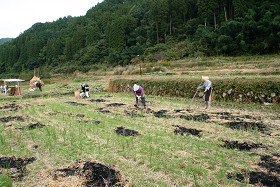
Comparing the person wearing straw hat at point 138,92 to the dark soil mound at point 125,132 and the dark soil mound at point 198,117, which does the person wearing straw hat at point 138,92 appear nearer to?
the dark soil mound at point 198,117

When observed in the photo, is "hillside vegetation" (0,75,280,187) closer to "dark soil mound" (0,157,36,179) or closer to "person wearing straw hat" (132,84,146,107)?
"dark soil mound" (0,157,36,179)

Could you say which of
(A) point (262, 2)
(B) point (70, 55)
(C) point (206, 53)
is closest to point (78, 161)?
(C) point (206, 53)

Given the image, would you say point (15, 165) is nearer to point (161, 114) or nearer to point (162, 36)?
point (161, 114)

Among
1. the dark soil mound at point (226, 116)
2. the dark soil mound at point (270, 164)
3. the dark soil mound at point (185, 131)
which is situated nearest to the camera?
the dark soil mound at point (270, 164)

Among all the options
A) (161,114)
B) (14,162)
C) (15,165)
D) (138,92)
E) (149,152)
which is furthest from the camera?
(138,92)

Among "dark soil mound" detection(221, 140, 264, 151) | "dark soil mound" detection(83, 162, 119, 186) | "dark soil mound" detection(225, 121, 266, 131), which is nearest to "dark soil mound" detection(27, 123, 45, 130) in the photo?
"dark soil mound" detection(83, 162, 119, 186)

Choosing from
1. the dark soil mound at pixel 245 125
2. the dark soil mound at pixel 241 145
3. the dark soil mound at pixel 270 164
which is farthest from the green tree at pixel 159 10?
the dark soil mound at pixel 270 164

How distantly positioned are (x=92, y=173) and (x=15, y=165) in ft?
5.38

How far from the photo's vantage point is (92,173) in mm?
3260

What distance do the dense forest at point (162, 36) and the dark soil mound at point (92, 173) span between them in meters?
32.4

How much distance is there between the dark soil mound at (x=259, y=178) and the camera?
9.22 ft

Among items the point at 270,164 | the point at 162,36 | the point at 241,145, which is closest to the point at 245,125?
the point at 241,145

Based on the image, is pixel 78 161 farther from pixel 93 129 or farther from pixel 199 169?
pixel 199 169

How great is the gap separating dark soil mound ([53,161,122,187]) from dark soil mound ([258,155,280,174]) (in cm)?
262
